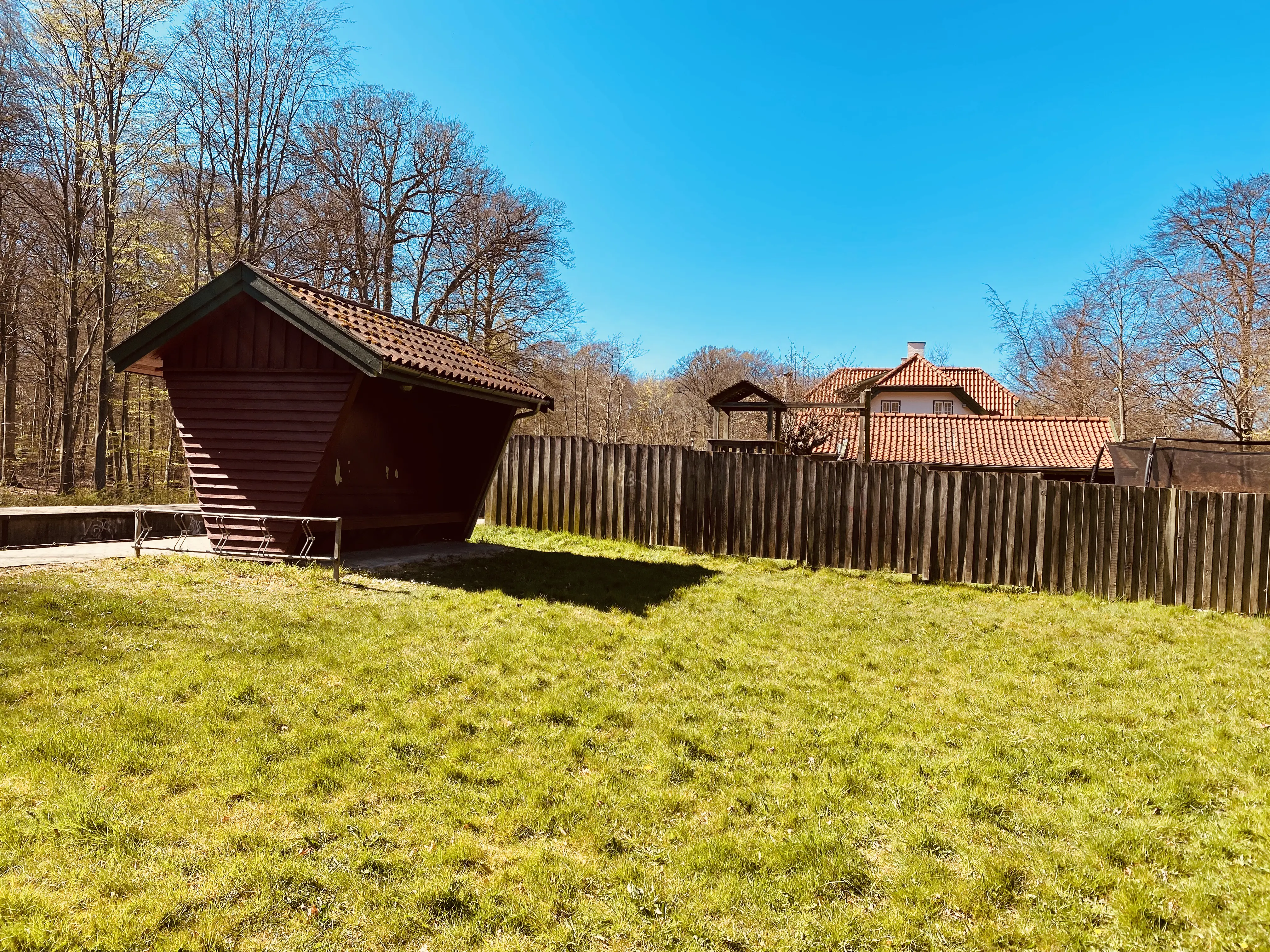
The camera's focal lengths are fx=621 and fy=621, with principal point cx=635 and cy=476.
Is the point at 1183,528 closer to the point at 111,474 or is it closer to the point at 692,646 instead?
the point at 692,646

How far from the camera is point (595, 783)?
11.1 ft

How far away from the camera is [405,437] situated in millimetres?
10188

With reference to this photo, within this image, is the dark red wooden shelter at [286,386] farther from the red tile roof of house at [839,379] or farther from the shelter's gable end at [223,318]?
the red tile roof of house at [839,379]

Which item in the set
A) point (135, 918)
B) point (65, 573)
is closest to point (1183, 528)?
point (135, 918)

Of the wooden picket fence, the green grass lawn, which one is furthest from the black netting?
the green grass lawn

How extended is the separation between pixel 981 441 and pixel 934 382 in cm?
1529

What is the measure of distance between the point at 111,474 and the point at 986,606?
28.0 metres

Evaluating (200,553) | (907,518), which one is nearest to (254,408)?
(200,553)

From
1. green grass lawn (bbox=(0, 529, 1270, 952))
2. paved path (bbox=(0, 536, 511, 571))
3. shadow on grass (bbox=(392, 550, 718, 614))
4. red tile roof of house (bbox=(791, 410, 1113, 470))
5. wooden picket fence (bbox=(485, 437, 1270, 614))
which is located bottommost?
green grass lawn (bbox=(0, 529, 1270, 952))

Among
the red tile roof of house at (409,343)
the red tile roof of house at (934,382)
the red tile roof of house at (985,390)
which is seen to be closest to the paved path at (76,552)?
the red tile roof of house at (409,343)

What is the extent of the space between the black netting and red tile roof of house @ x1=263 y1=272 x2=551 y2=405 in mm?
9973

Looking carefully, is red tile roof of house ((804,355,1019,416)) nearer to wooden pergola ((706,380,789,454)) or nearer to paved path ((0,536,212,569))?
wooden pergola ((706,380,789,454))

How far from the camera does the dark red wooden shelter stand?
7.69m

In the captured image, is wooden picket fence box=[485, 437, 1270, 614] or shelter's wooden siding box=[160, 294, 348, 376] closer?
shelter's wooden siding box=[160, 294, 348, 376]
